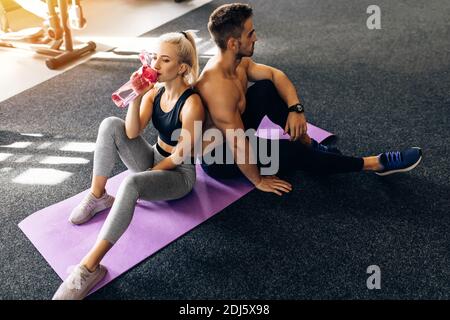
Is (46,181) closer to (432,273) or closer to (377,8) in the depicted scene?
(432,273)

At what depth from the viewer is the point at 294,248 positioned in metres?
A: 1.62

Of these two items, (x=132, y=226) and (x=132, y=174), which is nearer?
(x=132, y=174)

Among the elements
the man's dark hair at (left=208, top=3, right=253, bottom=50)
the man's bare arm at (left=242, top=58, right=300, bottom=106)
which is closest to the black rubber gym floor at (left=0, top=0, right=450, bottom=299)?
the man's bare arm at (left=242, top=58, right=300, bottom=106)

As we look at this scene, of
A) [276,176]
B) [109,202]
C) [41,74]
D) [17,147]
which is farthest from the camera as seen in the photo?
[41,74]

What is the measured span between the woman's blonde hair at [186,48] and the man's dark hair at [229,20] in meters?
0.10

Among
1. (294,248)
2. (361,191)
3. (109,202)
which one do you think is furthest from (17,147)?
(361,191)

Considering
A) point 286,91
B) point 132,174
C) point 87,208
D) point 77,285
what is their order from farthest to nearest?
1. point 286,91
2. point 87,208
3. point 132,174
4. point 77,285

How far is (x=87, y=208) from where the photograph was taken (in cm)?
173

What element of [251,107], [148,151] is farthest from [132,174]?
[251,107]

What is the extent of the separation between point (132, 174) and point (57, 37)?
2.18 metres

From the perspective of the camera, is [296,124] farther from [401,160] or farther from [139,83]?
[139,83]

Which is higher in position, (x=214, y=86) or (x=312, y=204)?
(x=214, y=86)

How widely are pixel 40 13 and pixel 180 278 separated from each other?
2591mm

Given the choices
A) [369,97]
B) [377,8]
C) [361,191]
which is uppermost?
[377,8]
